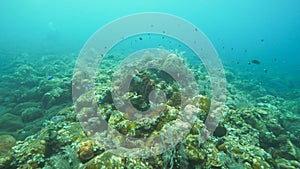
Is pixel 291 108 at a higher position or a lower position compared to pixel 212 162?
higher

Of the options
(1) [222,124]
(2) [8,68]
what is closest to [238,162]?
(1) [222,124]

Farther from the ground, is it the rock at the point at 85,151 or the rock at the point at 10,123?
the rock at the point at 85,151

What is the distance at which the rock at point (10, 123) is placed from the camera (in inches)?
346

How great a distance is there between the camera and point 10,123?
8.99 m

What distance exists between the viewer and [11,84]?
15078 mm

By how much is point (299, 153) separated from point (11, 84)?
63.5ft

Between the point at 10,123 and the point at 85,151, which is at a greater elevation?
the point at 85,151

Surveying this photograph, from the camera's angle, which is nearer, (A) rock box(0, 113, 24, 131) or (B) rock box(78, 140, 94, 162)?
(B) rock box(78, 140, 94, 162)

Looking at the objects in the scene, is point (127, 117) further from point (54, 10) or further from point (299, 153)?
point (54, 10)

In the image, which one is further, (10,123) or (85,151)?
(10,123)

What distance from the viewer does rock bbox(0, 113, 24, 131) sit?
8789 mm

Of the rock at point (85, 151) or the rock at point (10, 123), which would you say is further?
the rock at point (10, 123)

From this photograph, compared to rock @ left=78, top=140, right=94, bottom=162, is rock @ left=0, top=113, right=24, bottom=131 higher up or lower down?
lower down

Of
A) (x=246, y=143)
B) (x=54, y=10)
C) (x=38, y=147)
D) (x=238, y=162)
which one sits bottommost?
(x=38, y=147)
